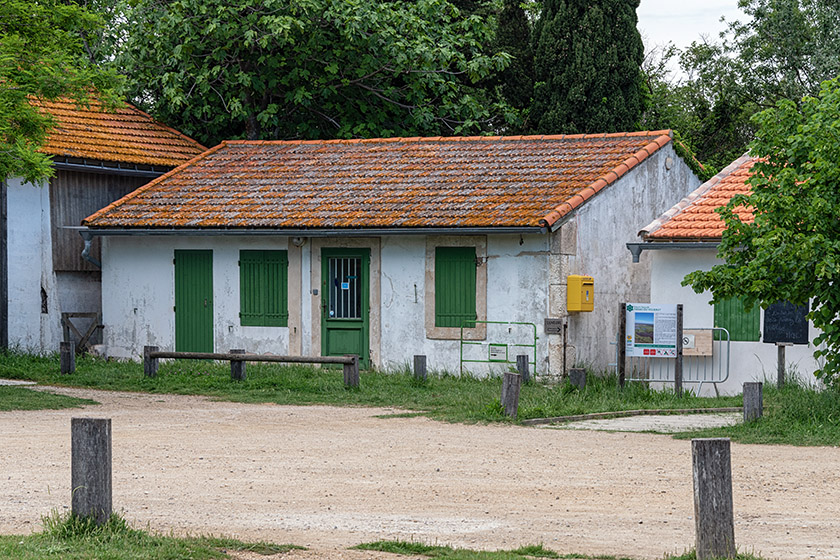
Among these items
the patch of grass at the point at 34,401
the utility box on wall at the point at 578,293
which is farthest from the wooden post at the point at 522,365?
the patch of grass at the point at 34,401

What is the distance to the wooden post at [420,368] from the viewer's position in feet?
62.1

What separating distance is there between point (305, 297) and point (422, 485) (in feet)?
40.4

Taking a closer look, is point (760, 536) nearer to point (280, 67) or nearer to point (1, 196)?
point (1, 196)

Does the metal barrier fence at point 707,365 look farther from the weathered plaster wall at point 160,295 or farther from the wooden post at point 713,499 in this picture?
the wooden post at point 713,499

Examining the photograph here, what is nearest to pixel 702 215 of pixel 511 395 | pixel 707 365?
pixel 707 365

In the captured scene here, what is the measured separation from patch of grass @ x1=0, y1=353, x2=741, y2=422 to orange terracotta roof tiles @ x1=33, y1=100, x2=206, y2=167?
14.8ft

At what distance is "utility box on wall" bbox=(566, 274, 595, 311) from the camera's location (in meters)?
20.4

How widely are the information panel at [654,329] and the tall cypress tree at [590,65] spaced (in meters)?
12.4

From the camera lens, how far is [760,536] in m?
8.12

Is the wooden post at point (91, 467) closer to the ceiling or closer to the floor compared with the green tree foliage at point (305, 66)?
closer to the floor

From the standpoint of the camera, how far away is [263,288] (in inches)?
892

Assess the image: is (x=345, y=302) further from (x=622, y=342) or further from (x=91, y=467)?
(x=91, y=467)

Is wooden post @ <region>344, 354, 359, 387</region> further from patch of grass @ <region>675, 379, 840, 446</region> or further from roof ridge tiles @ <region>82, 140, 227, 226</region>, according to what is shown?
roof ridge tiles @ <region>82, 140, 227, 226</region>

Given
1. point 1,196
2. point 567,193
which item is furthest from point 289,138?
point 567,193
